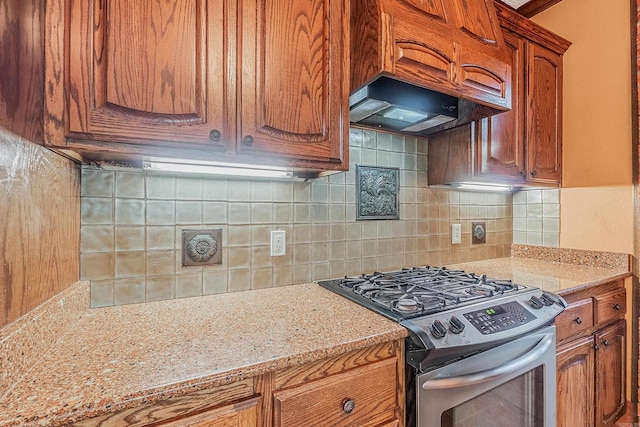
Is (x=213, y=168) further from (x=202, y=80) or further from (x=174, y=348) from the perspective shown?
(x=174, y=348)

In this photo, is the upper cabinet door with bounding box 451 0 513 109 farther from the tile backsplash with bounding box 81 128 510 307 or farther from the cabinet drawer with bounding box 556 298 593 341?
the cabinet drawer with bounding box 556 298 593 341

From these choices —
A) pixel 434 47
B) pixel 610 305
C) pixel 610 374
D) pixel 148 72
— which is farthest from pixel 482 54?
pixel 610 374

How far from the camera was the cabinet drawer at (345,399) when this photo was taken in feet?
2.43

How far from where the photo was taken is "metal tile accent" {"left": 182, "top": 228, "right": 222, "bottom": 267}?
119 centimetres

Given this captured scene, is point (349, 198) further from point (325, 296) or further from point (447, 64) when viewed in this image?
point (447, 64)

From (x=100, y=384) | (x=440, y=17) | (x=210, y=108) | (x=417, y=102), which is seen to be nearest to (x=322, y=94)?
(x=210, y=108)

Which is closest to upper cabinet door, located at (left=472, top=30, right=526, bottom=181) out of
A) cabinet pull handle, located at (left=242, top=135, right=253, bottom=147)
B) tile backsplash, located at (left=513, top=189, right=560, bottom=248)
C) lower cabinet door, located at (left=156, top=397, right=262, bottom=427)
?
tile backsplash, located at (left=513, top=189, right=560, bottom=248)

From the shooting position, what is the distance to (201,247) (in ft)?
3.97

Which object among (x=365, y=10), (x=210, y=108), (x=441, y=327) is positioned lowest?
(x=441, y=327)

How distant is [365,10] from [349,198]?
0.81 meters

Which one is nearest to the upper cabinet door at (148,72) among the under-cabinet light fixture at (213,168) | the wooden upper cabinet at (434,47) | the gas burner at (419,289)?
the under-cabinet light fixture at (213,168)

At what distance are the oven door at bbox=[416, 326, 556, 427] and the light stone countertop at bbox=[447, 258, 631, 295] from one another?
34cm

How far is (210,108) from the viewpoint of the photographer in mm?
883

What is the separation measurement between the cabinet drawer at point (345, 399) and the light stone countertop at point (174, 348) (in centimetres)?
8
